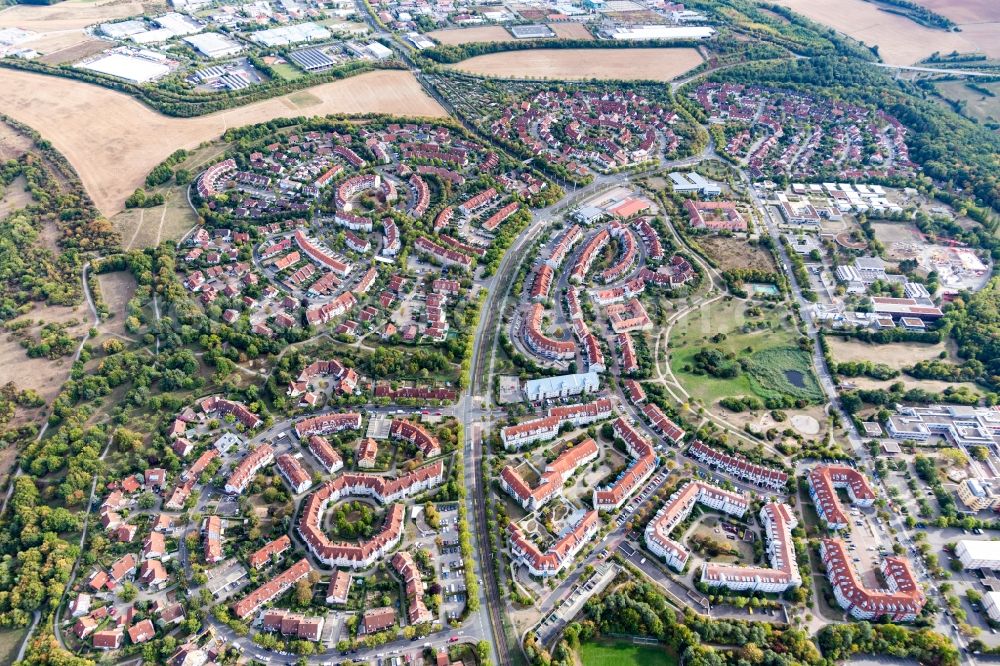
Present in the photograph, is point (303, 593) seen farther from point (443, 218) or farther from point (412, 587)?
point (443, 218)

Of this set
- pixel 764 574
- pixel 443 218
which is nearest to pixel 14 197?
pixel 443 218

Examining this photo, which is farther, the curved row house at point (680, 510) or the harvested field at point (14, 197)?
the harvested field at point (14, 197)

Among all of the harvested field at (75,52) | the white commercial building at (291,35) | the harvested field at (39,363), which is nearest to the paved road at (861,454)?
the harvested field at (39,363)

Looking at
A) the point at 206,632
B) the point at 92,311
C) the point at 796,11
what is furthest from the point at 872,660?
the point at 796,11

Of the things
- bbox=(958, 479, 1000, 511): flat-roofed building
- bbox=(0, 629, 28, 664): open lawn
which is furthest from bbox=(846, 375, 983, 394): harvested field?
bbox=(0, 629, 28, 664): open lawn

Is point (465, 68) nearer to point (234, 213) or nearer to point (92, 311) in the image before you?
point (234, 213)

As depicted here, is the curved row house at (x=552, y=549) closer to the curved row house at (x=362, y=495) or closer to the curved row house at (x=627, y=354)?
the curved row house at (x=362, y=495)

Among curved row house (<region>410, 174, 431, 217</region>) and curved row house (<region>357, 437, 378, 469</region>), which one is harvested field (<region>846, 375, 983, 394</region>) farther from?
curved row house (<region>410, 174, 431, 217</region>)
